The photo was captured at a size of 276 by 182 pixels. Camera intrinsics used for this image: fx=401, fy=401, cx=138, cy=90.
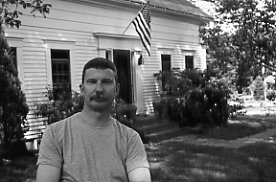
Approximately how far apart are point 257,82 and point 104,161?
31.0m

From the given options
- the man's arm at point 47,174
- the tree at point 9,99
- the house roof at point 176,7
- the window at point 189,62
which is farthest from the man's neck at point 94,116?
the window at point 189,62

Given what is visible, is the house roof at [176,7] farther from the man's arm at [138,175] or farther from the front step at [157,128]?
the man's arm at [138,175]

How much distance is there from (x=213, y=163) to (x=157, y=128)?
474cm

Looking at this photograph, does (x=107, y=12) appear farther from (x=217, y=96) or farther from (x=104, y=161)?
(x=104, y=161)

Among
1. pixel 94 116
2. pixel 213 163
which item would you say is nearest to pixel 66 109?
pixel 213 163

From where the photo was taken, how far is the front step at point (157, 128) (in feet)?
37.6

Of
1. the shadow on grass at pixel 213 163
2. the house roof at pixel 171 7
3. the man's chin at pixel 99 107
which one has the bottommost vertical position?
the shadow on grass at pixel 213 163

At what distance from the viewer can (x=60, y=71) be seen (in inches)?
444

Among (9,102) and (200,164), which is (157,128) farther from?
(9,102)

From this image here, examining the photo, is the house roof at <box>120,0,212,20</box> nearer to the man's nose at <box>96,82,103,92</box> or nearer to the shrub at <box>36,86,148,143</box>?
the shrub at <box>36,86,148,143</box>

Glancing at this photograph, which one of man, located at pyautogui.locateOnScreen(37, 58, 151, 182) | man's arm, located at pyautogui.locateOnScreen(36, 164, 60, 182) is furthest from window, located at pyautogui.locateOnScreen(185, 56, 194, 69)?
man's arm, located at pyautogui.locateOnScreen(36, 164, 60, 182)

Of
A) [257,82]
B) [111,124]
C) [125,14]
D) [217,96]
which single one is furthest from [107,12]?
[257,82]

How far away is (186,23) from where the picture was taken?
57.1 feet

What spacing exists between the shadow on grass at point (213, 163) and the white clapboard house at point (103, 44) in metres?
3.54
